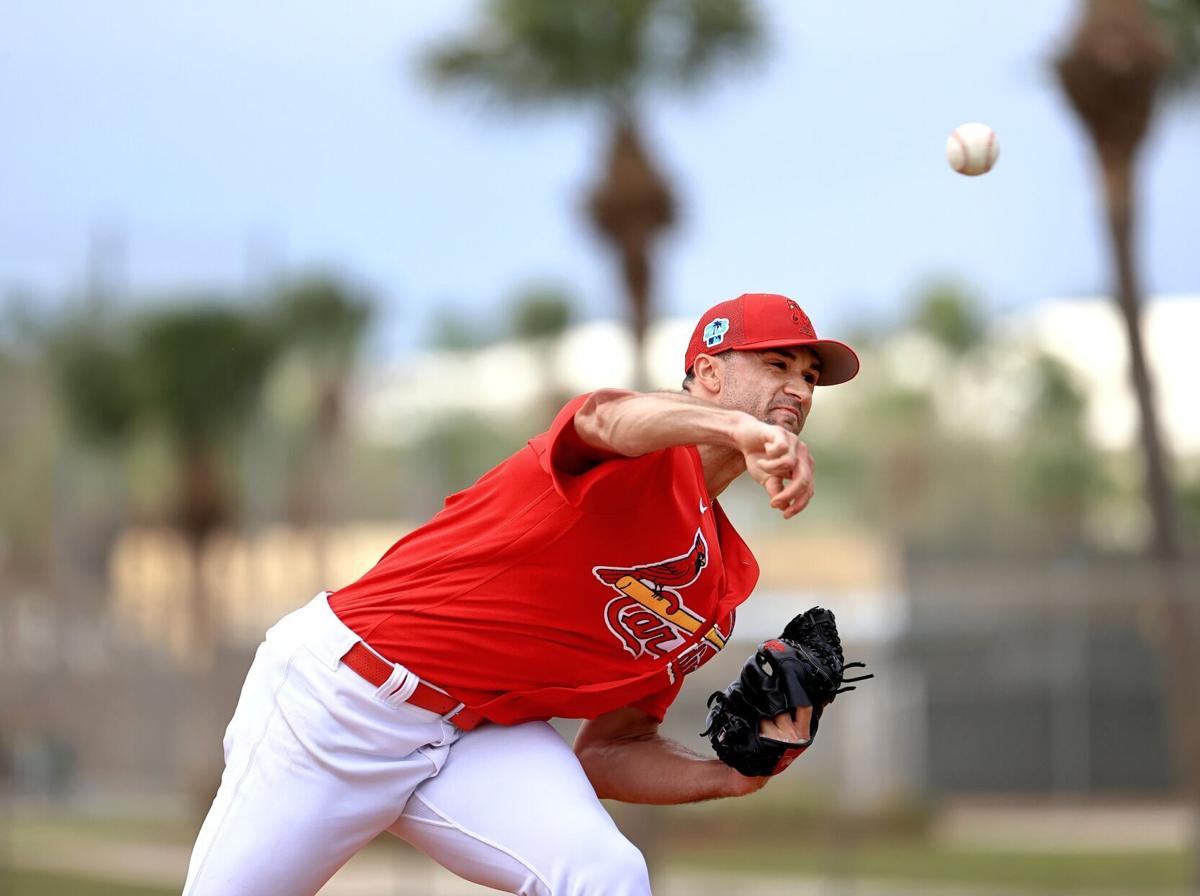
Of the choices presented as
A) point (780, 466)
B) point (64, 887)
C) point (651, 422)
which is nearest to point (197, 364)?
point (64, 887)

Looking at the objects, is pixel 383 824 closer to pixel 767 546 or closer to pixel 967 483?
pixel 967 483

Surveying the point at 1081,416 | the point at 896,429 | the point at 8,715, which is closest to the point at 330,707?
the point at 8,715

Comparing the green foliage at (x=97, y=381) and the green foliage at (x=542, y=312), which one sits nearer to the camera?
the green foliage at (x=97, y=381)

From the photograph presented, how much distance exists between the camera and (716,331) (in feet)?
14.0

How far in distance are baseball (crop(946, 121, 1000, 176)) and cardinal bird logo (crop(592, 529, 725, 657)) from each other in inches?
81.9

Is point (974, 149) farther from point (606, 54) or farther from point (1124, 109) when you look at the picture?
point (606, 54)

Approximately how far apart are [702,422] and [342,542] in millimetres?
55510

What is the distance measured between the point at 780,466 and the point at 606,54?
16.2m

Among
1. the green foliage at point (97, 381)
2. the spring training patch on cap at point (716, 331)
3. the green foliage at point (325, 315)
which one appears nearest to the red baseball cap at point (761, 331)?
the spring training patch on cap at point (716, 331)

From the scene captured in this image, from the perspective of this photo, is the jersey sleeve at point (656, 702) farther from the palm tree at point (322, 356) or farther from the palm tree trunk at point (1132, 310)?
the palm tree at point (322, 356)

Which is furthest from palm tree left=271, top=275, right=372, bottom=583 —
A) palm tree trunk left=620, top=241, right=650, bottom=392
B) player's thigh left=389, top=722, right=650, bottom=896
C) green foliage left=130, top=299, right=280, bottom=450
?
player's thigh left=389, top=722, right=650, bottom=896

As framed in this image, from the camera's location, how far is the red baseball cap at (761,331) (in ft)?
13.7

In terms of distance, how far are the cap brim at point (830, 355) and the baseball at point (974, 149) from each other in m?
1.48

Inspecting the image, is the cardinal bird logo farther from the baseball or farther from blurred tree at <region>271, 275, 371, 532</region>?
blurred tree at <region>271, 275, 371, 532</region>
